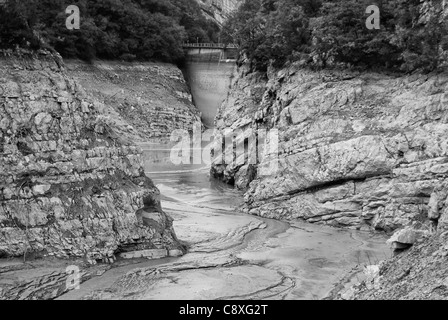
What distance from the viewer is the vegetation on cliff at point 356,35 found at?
96.8 feet

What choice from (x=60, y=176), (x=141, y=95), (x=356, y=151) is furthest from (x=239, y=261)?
(x=141, y=95)

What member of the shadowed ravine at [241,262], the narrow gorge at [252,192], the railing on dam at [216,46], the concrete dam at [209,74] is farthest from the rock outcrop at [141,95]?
the shadowed ravine at [241,262]

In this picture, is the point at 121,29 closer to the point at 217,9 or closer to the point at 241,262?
the point at 217,9

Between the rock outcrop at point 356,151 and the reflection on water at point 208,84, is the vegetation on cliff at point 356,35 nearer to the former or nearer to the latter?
the rock outcrop at point 356,151

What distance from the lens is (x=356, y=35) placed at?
32.5m

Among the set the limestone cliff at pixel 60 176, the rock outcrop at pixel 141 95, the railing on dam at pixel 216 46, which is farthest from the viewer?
the railing on dam at pixel 216 46

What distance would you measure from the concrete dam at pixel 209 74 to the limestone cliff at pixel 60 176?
4716cm

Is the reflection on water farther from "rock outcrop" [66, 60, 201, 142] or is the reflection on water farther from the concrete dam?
"rock outcrop" [66, 60, 201, 142]

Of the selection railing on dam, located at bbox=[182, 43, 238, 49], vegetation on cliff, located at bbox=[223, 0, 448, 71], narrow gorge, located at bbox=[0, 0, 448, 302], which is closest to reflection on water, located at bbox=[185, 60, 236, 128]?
railing on dam, located at bbox=[182, 43, 238, 49]

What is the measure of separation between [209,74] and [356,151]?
46.7 metres

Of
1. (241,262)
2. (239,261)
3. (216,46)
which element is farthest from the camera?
(216,46)

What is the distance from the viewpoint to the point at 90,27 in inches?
2606

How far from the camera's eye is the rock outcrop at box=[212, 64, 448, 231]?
26266 mm

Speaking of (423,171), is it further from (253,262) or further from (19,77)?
(19,77)
